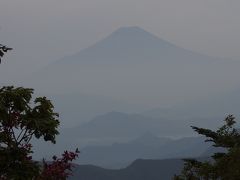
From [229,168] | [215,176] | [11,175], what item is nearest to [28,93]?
[11,175]

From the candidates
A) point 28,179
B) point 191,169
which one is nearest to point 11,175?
point 28,179

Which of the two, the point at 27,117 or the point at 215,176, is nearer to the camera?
the point at 27,117

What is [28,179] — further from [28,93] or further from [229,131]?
[229,131]

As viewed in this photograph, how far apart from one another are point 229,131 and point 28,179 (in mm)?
10251

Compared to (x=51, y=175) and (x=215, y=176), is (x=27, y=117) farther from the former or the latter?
(x=215, y=176)

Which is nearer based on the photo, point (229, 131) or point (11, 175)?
point (11, 175)

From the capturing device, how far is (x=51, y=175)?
10.3 metres

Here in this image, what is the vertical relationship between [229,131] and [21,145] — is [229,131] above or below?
above

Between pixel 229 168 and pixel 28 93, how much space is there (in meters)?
6.11

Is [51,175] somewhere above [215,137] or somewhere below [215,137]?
below

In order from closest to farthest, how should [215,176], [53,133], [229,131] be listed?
[53,133]
[215,176]
[229,131]

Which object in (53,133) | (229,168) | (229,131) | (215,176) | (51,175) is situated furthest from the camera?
(229,131)

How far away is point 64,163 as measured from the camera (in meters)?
10.5

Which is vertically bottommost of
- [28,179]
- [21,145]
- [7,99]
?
[28,179]
